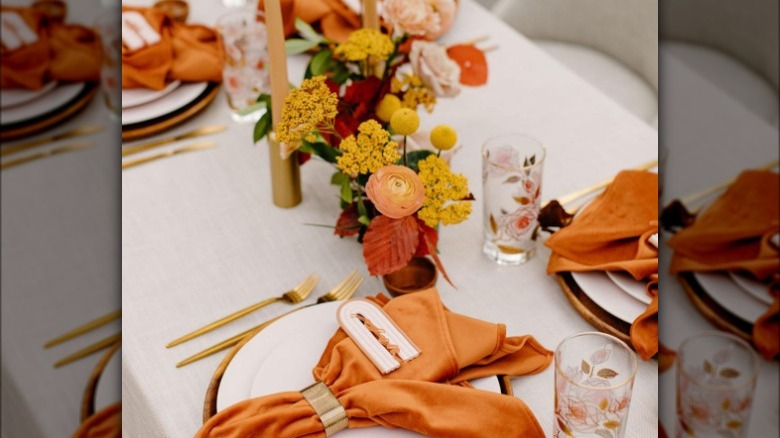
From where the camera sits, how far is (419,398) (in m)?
0.94

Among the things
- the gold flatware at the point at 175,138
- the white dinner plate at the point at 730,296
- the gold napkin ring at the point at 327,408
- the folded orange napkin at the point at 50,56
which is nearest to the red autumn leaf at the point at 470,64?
the gold flatware at the point at 175,138

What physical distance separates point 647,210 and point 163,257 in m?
0.70

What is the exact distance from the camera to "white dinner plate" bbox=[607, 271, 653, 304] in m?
1.11

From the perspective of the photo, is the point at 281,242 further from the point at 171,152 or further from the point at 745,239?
the point at 745,239

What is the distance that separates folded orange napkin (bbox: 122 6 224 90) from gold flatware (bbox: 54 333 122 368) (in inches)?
55.2

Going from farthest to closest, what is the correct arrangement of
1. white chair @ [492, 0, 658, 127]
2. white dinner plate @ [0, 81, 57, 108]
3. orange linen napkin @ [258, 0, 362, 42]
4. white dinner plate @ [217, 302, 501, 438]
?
white chair @ [492, 0, 658, 127] → orange linen napkin @ [258, 0, 362, 42] → white dinner plate @ [217, 302, 501, 438] → white dinner plate @ [0, 81, 57, 108]

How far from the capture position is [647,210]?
1223 mm

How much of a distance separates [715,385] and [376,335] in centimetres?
52

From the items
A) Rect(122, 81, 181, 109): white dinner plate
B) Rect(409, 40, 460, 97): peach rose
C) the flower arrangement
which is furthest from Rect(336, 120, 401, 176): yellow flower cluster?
Rect(122, 81, 181, 109): white dinner plate

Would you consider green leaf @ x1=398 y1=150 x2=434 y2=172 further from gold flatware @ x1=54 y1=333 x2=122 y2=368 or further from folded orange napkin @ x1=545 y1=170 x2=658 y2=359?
gold flatware @ x1=54 y1=333 x2=122 y2=368

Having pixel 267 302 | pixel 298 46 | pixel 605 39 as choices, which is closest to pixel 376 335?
pixel 267 302

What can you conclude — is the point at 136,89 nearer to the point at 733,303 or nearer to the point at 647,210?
the point at 647,210

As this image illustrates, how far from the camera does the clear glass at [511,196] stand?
46.2 inches

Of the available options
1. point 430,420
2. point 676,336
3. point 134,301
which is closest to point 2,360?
point 676,336
